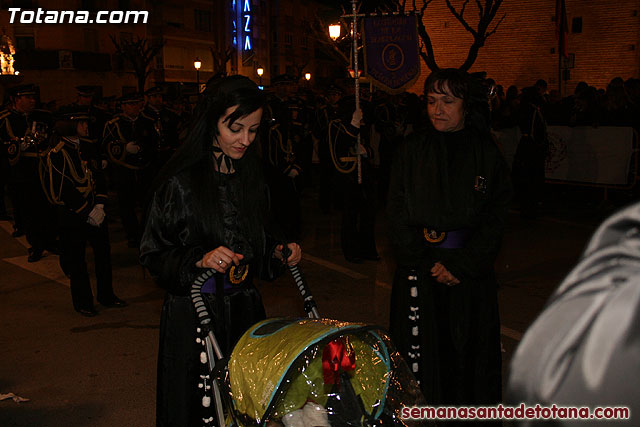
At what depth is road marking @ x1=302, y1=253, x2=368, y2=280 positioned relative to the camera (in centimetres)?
807

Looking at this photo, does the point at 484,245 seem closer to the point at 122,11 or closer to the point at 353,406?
the point at 353,406

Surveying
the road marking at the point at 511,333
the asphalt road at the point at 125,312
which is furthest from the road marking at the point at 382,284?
the road marking at the point at 511,333

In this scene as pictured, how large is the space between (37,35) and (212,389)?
154ft

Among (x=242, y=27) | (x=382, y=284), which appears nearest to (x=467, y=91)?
(x=382, y=284)

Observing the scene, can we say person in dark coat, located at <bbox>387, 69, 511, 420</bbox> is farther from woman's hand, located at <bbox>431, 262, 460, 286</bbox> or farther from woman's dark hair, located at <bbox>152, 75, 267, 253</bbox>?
woman's dark hair, located at <bbox>152, 75, 267, 253</bbox>

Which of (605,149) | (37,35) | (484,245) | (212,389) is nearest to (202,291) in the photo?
(212,389)

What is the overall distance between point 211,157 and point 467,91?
1483 mm

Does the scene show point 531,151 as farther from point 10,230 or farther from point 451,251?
point 10,230

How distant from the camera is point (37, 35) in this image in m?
44.4

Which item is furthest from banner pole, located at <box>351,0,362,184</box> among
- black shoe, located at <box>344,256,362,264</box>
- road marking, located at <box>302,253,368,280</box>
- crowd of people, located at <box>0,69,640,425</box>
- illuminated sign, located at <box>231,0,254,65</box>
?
illuminated sign, located at <box>231,0,254,65</box>

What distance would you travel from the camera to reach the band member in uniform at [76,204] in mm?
6688

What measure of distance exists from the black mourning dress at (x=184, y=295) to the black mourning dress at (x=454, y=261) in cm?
93

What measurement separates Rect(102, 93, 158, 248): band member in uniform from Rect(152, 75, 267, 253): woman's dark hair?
698 cm

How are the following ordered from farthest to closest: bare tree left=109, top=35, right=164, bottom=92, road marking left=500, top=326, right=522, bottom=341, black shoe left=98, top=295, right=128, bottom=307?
bare tree left=109, top=35, right=164, bottom=92 < black shoe left=98, top=295, right=128, bottom=307 < road marking left=500, top=326, right=522, bottom=341
